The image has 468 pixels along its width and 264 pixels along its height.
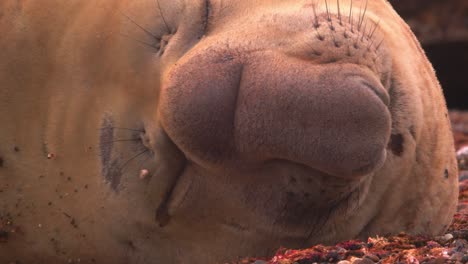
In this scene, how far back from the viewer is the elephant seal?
3.46 meters

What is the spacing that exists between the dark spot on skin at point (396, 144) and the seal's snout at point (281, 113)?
0.42 meters

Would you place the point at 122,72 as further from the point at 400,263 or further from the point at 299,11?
the point at 400,263

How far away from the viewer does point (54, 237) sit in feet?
13.3

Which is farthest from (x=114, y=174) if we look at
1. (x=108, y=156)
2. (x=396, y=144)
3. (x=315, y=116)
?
(x=396, y=144)

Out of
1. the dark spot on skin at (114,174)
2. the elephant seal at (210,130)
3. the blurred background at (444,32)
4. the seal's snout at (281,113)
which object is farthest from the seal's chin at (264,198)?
the blurred background at (444,32)

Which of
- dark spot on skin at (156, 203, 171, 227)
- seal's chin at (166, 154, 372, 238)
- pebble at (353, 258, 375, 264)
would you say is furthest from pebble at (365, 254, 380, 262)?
dark spot on skin at (156, 203, 171, 227)

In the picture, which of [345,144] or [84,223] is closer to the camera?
[345,144]

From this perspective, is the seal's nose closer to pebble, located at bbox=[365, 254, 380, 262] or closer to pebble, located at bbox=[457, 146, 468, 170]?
pebble, located at bbox=[365, 254, 380, 262]

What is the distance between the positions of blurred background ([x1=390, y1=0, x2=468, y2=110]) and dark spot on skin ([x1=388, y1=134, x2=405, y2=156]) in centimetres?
762

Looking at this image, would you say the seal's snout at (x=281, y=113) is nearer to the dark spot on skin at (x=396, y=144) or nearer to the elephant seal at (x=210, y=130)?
the elephant seal at (x=210, y=130)

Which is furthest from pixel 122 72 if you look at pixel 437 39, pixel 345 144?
pixel 437 39

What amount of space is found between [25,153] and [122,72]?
568 millimetres

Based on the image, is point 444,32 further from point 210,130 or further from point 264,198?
point 210,130

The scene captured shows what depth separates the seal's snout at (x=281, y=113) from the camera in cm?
338
